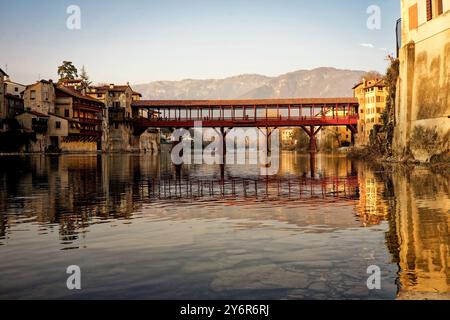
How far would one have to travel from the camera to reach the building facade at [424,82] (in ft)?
135

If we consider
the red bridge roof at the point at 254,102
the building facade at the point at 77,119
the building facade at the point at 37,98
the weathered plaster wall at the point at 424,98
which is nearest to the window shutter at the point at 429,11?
the weathered plaster wall at the point at 424,98

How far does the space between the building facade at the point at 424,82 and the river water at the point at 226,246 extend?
2362cm

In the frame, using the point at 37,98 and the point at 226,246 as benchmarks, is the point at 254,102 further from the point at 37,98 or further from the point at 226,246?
the point at 226,246

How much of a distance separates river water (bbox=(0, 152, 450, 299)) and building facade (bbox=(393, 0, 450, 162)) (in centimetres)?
2362

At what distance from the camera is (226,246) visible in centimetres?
1049

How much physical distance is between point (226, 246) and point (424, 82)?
4151cm

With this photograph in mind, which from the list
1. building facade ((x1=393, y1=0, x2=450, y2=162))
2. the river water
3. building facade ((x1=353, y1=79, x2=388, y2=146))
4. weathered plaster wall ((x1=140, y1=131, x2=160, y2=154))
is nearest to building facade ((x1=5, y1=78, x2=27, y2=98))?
weathered plaster wall ((x1=140, y1=131, x2=160, y2=154))

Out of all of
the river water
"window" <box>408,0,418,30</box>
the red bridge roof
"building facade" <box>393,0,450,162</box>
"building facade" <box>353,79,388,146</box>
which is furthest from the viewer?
"building facade" <box>353,79,388,146</box>

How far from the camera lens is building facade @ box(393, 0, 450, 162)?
4119 centimetres

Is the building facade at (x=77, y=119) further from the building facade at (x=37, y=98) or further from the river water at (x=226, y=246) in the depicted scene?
the river water at (x=226, y=246)

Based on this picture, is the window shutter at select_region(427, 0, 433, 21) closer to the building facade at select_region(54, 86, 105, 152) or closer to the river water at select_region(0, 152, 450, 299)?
the river water at select_region(0, 152, 450, 299)

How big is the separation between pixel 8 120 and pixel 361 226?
3213 inches
